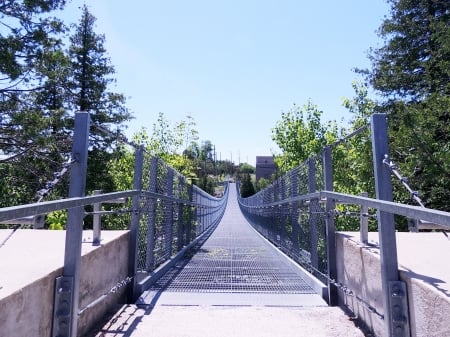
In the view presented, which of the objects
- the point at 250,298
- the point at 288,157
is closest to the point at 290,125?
the point at 288,157

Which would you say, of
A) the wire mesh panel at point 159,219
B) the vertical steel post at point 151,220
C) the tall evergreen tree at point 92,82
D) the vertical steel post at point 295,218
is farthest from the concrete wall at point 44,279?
A: the tall evergreen tree at point 92,82

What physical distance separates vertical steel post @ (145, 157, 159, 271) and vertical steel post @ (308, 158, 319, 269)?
73.1 inches

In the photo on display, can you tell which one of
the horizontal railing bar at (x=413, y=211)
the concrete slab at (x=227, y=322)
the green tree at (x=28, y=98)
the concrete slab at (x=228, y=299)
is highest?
the green tree at (x=28, y=98)

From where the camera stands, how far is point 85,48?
20.9 metres

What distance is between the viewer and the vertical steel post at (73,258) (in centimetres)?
209

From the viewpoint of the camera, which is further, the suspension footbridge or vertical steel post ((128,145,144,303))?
vertical steel post ((128,145,144,303))

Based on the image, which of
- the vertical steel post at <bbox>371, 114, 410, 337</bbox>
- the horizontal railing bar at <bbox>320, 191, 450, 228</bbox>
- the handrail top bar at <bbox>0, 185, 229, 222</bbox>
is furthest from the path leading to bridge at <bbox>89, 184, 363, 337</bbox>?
the horizontal railing bar at <bbox>320, 191, 450, 228</bbox>

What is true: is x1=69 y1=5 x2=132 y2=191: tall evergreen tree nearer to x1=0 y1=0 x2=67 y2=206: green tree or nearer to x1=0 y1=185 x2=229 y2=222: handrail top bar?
x1=0 y1=0 x2=67 y2=206: green tree

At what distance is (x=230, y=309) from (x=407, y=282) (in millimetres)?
1735

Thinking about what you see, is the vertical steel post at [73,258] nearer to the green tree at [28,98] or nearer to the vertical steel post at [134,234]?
the vertical steel post at [134,234]

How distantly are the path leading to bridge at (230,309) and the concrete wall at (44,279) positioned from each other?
29 cm

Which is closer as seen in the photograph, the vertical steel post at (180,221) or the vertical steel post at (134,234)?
the vertical steel post at (134,234)

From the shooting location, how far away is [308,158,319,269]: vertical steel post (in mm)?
4297

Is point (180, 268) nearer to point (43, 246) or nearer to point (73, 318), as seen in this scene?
point (43, 246)
